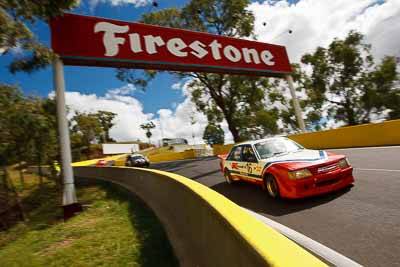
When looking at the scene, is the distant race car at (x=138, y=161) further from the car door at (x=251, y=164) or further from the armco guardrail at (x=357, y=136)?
the car door at (x=251, y=164)

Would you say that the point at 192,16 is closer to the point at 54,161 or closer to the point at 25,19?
the point at 54,161

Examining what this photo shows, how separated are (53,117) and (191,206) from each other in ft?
50.6

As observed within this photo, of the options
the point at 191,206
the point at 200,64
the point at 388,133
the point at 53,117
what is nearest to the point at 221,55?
the point at 200,64

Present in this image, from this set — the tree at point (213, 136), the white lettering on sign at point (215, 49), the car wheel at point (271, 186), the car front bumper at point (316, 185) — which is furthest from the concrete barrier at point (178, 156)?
the tree at point (213, 136)

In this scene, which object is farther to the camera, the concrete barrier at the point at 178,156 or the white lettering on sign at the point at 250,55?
the concrete barrier at the point at 178,156

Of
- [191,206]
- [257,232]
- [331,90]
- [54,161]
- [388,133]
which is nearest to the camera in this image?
[257,232]

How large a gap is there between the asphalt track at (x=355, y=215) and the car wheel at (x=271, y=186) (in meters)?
0.16

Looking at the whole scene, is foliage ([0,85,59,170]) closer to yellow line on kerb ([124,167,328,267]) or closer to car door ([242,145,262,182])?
car door ([242,145,262,182])

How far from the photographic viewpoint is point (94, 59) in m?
11.5

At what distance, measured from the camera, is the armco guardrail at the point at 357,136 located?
12.5 m

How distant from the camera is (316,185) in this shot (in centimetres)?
520

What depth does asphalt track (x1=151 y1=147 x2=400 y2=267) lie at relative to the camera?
9.84 feet

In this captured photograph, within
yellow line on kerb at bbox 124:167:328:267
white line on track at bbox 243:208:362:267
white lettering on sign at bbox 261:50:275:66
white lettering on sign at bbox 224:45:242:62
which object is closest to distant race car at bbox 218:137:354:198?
white line on track at bbox 243:208:362:267

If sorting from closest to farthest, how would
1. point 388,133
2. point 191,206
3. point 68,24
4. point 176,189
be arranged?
point 191,206 → point 176,189 → point 68,24 → point 388,133
